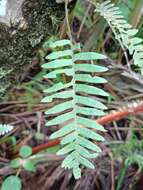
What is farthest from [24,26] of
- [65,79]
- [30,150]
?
[30,150]

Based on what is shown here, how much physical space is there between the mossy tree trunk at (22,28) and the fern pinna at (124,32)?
0.10m

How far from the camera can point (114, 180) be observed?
4.73ft

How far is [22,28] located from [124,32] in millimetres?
203

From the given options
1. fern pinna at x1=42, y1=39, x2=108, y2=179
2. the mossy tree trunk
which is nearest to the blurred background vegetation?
the mossy tree trunk

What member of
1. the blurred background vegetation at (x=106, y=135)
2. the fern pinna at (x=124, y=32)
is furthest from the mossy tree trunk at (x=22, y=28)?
the blurred background vegetation at (x=106, y=135)

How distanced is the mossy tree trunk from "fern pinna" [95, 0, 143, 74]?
0.31 ft

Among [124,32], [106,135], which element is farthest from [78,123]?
[106,135]

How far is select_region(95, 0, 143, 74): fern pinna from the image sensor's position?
83 cm

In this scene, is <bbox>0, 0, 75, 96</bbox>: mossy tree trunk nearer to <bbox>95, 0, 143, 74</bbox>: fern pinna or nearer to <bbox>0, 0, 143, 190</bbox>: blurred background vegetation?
<bbox>95, 0, 143, 74</bbox>: fern pinna

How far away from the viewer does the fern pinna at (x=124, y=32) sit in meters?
0.83

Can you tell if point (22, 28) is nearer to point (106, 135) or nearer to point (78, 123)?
point (78, 123)

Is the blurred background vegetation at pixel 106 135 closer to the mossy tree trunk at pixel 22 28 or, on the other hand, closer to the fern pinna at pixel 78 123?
the mossy tree trunk at pixel 22 28

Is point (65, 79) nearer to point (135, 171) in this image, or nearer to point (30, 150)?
point (30, 150)

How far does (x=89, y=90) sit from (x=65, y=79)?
34 cm
